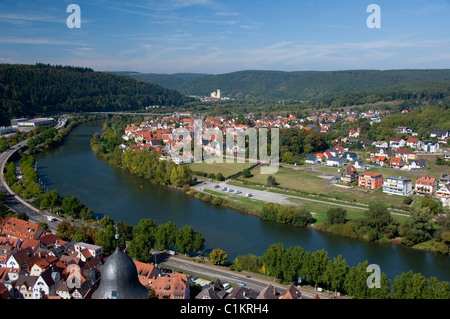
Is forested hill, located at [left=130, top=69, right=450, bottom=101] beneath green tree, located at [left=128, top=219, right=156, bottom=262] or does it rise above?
above

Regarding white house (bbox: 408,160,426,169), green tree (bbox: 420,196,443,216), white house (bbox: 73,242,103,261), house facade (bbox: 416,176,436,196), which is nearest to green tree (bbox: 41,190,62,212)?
white house (bbox: 73,242,103,261)

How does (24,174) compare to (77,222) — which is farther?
(24,174)

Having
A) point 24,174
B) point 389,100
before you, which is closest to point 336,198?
point 24,174

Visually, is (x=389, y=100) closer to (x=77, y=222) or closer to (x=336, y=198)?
(x=336, y=198)

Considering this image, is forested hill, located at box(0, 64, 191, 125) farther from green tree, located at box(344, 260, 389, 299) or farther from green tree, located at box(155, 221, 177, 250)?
green tree, located at box(344, 260, 389, 299)

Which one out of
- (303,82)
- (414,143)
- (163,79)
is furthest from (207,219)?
(163,79)

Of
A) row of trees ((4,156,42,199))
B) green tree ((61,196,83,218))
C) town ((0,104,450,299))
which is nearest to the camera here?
town ((0,104,450,299))
